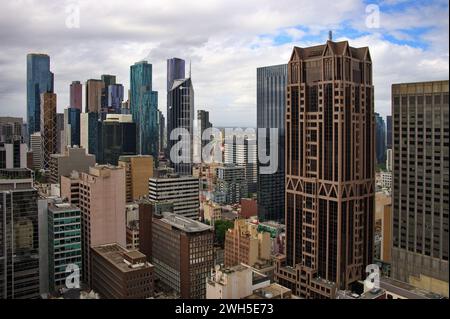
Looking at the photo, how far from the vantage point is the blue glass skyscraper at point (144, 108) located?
17828 mm

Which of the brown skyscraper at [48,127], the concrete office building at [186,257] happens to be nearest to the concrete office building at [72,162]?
the brown skyscraper at [48,127]

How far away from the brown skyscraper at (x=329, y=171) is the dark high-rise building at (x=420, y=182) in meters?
1.11

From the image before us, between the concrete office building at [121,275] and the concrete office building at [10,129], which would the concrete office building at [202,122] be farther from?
the concrete office building at [121,275]

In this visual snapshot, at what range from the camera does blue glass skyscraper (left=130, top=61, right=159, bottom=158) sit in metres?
17.8

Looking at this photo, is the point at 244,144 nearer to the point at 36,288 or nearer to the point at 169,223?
the point at 169,223

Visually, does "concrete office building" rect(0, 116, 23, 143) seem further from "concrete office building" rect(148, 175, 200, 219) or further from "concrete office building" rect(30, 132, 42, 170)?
"concrete office building" rect(148, 175, 200, 219)

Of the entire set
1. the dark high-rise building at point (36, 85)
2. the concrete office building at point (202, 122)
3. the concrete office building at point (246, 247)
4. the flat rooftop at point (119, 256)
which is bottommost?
the concrete office building at point (246, 247)

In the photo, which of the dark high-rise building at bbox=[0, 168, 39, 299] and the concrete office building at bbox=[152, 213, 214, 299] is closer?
the dark high-rise building at bbox=[0, 168, 39, 299]

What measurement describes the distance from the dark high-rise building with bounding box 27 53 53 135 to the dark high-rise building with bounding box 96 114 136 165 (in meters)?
3.43

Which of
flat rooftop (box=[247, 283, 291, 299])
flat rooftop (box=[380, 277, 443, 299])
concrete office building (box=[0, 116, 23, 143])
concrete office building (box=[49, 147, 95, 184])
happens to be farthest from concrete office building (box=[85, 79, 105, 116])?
flat rooftop (box=[380, 277, 443, 299])

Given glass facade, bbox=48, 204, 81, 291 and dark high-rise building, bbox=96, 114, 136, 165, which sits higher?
dark high-rise building, bbox=96, 114, 136, 165

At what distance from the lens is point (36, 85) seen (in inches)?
529

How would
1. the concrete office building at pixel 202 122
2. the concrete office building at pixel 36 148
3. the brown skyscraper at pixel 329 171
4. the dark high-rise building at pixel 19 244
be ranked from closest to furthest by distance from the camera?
the dark high-rise building at pixel 19 244, the brown skyscraper at pixel 329 171, the concrete office building at pixel 202 122, the concrete office building at pixel 36 148

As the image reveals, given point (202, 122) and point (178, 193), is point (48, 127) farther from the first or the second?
point (178, 193)
